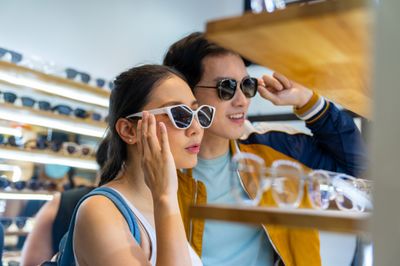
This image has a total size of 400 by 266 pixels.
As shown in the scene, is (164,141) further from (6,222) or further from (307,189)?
(6,222)

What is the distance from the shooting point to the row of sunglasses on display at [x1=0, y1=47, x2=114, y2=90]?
336 centimetres

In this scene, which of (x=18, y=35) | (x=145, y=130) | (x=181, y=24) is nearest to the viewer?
(x=145, y=130)

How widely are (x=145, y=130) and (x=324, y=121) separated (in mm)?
485

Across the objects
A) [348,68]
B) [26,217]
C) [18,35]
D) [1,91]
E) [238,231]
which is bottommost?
[26,217]

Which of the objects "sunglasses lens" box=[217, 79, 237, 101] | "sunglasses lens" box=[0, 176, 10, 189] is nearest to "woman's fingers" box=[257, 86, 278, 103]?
"sunglasses lens" box=[217, 79, 237, 101]

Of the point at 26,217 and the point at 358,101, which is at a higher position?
the point at 358,101

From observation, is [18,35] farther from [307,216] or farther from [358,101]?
[307,216]

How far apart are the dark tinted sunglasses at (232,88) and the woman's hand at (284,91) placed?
0.11 m

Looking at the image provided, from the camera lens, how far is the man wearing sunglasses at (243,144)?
44.7 inches

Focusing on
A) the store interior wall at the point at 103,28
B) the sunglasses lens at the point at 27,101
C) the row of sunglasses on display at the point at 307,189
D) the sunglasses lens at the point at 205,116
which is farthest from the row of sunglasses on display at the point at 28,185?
the row of sunglasses on display at the point at 307,189

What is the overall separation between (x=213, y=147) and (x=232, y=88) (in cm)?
18

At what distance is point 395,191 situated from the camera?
0.36 metres

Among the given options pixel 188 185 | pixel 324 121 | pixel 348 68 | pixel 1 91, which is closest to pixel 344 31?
pixel 348 68

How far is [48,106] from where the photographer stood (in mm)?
3676
